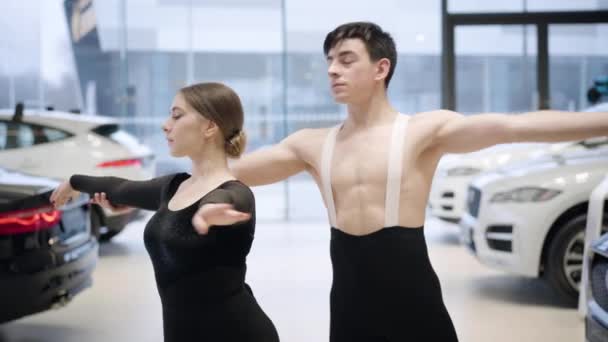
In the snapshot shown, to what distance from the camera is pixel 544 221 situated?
4.83 meters

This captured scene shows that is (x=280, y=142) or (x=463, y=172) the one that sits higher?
(x=280, y=142)

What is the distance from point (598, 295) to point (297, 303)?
8.61 ft

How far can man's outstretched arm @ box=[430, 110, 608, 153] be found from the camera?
1888 millimetres

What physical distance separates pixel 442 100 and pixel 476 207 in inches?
187

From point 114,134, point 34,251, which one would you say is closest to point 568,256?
point 34,251

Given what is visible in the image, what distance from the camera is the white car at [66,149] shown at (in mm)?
6727

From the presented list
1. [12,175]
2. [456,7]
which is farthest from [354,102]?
[456,7]

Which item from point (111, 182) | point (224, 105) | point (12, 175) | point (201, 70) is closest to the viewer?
point (224, 105)

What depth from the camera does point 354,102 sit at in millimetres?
2166

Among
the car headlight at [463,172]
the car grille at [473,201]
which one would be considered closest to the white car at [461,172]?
the car headlight at [463,172]

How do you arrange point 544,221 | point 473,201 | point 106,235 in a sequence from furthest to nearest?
point 106,235, point 473,201, point 544,221

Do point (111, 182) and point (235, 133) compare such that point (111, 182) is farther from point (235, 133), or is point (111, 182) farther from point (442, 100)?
point (442, 100)

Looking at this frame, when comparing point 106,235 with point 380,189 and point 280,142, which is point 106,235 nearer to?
point 280,142

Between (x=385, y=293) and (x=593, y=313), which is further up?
(x=385, y=293)
